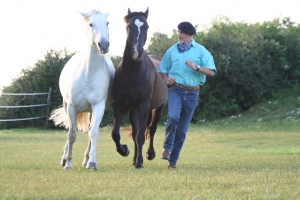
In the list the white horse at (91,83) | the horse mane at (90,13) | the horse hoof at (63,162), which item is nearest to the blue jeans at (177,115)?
the white horse at (91,83)

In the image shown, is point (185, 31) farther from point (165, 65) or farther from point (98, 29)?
point (98, 29)

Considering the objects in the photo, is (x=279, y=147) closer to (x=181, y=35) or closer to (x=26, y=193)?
(x=181, y=35)

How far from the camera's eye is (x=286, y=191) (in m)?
8.14

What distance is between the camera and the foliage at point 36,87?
29719mm

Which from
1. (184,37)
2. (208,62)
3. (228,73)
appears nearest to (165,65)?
(184,37)

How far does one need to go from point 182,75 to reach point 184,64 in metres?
→ 0.18

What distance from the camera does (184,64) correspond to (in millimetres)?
11188

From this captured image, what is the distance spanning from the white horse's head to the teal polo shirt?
118 centimetres

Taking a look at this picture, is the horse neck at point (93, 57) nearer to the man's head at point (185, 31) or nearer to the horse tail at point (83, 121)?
the man's head at point (185, 31)

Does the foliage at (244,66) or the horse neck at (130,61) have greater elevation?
the foliage at (244,66)

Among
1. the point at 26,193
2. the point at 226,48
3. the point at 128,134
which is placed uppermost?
the point at 226,48

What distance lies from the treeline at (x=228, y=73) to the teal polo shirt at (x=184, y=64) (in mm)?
17394

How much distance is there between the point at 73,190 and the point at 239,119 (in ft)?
71.5

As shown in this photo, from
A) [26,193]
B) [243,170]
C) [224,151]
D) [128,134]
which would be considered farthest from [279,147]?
[26,193]
